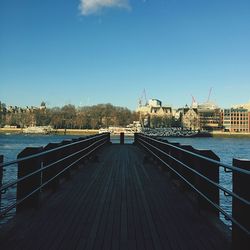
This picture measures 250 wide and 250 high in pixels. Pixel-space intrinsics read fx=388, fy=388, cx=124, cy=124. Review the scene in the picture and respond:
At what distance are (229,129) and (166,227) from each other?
594ft

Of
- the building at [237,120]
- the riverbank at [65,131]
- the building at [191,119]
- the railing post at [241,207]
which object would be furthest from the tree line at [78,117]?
the railing post at [241,207]

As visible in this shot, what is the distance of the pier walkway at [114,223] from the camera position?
4594 mm

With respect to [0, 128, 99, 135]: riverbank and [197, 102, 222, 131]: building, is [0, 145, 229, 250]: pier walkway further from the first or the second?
[197, 102, 222, 131]: building

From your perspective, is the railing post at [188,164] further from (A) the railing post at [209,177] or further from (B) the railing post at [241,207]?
(B) the railing post at [241,207]

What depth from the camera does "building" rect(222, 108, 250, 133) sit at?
18125 centimetres

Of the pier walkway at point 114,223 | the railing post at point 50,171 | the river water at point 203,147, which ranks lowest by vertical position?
the river water at point 203,147

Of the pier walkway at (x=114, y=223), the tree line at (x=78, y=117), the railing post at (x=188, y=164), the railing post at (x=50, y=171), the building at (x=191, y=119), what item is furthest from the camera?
the building at (x=191, y=119)

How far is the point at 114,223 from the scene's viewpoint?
5566 mm

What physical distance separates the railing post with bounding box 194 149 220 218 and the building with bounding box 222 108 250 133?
17996 cm

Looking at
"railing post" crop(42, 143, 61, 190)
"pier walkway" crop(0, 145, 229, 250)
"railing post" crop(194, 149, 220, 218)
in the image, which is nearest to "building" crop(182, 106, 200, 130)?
"railing post" crop(42, 143, 61, 190)

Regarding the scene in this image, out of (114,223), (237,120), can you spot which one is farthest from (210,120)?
(114,223)

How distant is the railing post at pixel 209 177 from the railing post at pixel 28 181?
8.52 feet

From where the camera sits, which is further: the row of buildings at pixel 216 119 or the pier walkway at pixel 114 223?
the row of buildings at pixel 216 119

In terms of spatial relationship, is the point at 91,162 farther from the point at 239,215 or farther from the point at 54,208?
the point at 239,215
